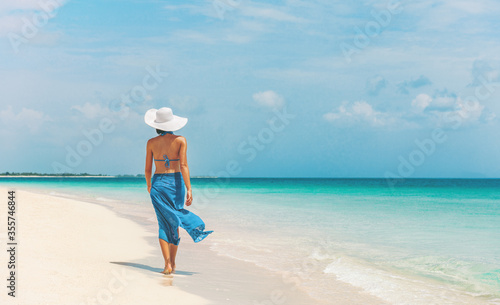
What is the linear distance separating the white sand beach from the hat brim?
177 centimetres

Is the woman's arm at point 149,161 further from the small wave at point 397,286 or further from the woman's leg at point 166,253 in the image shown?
the small wave at point 397,286

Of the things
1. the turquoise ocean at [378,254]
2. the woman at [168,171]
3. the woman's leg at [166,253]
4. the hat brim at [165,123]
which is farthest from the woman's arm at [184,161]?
the turquoise ocean at [378,254]

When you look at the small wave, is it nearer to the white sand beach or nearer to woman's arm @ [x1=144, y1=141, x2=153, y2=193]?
the white sand beach

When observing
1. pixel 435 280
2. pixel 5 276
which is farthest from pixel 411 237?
pixel 5 276

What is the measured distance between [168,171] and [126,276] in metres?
1.31

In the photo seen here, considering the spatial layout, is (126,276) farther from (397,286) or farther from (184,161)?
(397,286)

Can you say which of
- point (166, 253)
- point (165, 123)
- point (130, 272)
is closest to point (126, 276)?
point (130, 272)

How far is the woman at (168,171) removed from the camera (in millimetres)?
5355

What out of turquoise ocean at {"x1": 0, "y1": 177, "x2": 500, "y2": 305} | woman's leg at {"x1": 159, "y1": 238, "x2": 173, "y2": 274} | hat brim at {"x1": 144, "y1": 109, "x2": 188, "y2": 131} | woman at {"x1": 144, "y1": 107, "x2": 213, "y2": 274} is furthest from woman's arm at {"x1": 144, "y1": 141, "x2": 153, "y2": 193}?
turquoise ocean at {"x1": 0, "y1": 177, "x2": 500, "y2": 305}

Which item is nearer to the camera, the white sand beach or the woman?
the white sand beach

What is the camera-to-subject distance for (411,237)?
35.8ft

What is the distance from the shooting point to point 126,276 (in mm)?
5348

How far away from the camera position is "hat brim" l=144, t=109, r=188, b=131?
536cm

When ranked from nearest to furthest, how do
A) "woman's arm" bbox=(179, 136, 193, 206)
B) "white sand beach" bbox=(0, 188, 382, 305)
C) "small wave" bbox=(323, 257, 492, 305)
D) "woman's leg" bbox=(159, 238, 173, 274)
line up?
"white sand beach" bbox=(0, 188, 382, 305) < "woman's arm" bbox=(179, 136, 193, 206) < "small wave" bbox=(323, 257, 492, 305) < "woman's leg" bbox=(159, 238, 173, 274)
